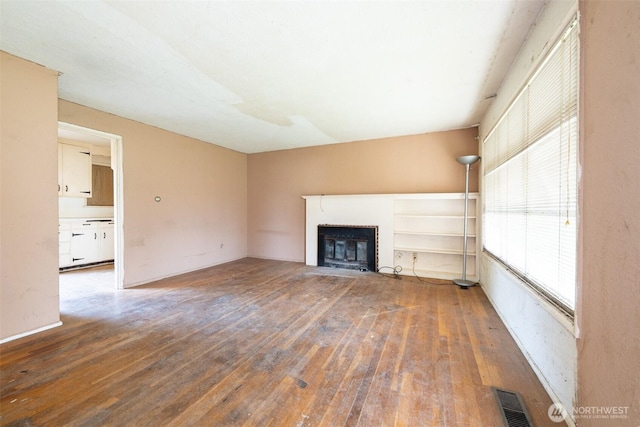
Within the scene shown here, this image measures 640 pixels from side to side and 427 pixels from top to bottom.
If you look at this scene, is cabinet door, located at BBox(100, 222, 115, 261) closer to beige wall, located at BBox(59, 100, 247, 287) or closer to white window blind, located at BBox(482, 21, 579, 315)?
beige wall, located at BBox(59, 100, 247, 287)

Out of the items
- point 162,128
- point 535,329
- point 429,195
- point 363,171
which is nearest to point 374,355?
point 535,329

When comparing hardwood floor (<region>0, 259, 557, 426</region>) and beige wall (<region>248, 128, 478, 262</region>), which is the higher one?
beige wall (<region>248, 128, 478, 262</region>)

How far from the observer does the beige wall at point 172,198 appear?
3643mm

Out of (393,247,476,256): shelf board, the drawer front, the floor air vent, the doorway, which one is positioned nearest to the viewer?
the floor air vent

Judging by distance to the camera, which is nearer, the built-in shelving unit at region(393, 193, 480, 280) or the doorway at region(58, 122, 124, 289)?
the doorway at region(58, 122, 124, 289)

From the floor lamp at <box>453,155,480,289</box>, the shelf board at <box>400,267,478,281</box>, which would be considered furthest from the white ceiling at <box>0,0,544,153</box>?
the shelf board at <box>400,267,478,281</box>

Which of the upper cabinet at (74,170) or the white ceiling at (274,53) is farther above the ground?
the white ceiling at (274,53)

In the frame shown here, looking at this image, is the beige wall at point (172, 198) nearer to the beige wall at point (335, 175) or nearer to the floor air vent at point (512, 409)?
the beige wall at point (335, 175)

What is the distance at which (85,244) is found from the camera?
4.99m

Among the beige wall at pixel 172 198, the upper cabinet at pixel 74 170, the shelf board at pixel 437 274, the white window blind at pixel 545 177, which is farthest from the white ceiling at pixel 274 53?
the upper cabinet at pixel 74 170

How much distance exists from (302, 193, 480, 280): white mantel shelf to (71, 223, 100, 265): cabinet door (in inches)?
189

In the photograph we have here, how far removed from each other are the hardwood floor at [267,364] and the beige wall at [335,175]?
2.12m

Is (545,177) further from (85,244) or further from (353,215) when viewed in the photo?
(85,244)

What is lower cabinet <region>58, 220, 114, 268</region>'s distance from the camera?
471cm
